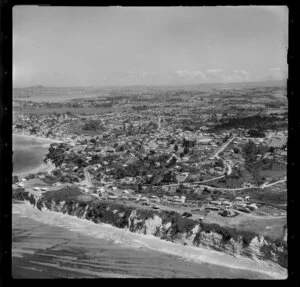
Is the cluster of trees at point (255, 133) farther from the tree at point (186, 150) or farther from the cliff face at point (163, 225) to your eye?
the cliff face at point (163, 225)

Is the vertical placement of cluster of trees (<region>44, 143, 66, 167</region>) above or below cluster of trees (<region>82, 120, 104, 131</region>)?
below

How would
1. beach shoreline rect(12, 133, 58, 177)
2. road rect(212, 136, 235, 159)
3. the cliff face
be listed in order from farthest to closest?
road rect(212, 136, 235, 159), the cliff face, beach shoreline rect(12, 133, 58, 177)

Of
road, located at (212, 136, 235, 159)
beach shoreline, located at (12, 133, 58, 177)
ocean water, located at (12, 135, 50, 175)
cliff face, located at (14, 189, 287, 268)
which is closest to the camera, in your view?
ocean water, located at (12, 135, 50, 175)

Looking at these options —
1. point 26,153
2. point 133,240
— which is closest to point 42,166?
point 26,153

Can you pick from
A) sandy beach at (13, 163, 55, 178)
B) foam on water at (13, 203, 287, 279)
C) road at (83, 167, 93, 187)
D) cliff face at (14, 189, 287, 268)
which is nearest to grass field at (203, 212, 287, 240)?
cliff face at (14, 189, 287, 268)

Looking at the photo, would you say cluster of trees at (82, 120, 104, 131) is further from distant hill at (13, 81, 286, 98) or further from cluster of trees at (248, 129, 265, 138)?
cluster of trees at (248, 129, 265, 138)
